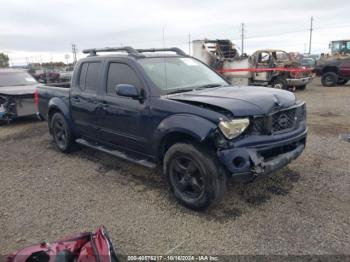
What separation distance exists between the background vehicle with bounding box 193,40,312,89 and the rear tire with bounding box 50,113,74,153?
11133mm

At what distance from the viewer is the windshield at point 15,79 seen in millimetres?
10625

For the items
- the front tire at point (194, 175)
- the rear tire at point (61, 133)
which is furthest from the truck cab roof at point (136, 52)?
the front tire at point (194, 175)

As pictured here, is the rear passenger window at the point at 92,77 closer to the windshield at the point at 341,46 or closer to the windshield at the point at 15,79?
the windshield at the point at 15,79

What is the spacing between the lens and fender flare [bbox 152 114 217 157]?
3619mm

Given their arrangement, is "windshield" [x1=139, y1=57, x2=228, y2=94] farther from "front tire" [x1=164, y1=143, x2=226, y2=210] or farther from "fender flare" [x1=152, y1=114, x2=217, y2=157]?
"front tire" [x1=164, y1=143, x2=226, y2=210]

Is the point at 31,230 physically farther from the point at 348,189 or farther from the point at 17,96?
the point at 17,96

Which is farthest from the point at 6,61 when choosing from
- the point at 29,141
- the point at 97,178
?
the point at 97,178

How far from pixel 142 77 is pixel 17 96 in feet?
20.8

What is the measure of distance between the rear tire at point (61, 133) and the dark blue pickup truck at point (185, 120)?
0.53 meters

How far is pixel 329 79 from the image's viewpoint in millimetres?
18156

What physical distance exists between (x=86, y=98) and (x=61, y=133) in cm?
145

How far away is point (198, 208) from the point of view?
154 inches

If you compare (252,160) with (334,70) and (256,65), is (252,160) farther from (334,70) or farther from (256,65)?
(334,70)

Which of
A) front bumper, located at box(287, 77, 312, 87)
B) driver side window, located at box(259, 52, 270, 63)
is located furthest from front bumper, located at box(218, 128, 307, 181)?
driver side window, located at box(259, 52, 270, 63)
